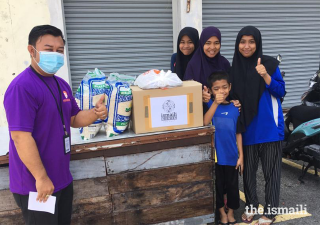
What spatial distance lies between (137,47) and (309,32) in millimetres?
4404

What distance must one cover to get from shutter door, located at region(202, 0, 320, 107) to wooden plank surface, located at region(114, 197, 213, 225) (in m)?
4.32

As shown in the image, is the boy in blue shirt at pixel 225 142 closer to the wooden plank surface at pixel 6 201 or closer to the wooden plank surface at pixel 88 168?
the wooden plank surface at pixel 88 168

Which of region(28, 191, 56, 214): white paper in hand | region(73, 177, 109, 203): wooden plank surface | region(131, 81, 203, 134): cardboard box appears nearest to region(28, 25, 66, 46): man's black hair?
region(131, 81, 203, 134): cardboard box

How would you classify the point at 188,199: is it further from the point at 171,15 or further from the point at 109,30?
the point at 171,15

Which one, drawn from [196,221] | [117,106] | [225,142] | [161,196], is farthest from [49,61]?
[196,221]

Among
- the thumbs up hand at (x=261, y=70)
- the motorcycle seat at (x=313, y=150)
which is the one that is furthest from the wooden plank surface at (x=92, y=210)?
the motorcycle seat at (x=313, y=150)

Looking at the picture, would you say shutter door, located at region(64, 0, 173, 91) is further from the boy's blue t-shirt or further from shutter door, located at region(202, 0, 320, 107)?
the boy's blue t-shirt

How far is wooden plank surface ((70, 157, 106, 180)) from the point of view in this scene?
1930 mm

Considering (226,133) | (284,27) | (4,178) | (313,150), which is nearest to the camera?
(4,178)

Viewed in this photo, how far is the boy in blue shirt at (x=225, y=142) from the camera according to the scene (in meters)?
2.27

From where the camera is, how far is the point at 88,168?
195 centimetres

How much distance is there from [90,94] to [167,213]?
3.86 ft

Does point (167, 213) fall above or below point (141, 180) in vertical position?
below

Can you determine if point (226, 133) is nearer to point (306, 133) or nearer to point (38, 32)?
point (306, 133)
